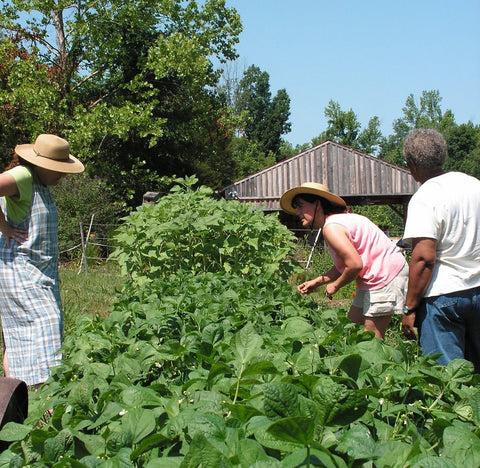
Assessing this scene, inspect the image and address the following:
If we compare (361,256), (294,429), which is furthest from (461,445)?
(361,256)

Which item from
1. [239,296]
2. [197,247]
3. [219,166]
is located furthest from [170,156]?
[239,296]

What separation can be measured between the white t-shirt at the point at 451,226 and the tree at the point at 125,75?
16.4m

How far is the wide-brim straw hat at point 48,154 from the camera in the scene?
12.2ft

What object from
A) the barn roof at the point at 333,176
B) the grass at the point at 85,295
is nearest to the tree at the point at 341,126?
the barn roof at the point at 333,176

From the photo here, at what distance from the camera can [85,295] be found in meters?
8.19

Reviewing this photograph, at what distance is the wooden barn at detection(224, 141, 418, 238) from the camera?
90.6 feet

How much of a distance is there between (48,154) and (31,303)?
0.96 meters

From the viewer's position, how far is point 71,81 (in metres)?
20.6

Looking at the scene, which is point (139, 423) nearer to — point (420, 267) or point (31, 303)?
point (420, 267)

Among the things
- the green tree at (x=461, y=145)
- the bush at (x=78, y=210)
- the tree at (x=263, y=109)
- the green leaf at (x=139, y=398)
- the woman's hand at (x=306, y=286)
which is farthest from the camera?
the tree at (x=263, y=109)

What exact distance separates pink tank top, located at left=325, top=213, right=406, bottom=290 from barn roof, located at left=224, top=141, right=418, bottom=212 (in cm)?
2372

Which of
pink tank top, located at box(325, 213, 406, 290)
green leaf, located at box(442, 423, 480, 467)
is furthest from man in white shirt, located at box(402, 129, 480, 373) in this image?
green leaf, located at box(442, 423, 480, 467)

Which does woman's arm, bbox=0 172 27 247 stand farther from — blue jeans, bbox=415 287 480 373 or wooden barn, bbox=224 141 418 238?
wooden barn, bbox=224 141 418 238

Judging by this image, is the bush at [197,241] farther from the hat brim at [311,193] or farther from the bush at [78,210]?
the bush at [78,210]
